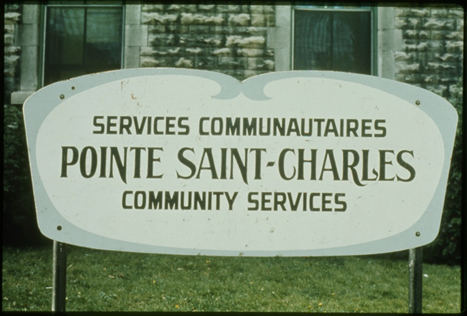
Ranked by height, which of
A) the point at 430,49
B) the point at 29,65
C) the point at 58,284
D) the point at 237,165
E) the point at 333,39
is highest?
the point at 333,39

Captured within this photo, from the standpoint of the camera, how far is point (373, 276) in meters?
3.93

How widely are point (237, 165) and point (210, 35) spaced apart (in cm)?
344

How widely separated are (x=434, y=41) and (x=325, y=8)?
4.20ft

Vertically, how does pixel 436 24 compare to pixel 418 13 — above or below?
below

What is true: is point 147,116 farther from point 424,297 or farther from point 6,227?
point 6,227

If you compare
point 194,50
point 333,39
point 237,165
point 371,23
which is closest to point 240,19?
point 194,50

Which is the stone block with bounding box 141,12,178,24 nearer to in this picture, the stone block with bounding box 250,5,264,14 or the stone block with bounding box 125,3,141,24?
the stone block with bounding box 125,3,141,24

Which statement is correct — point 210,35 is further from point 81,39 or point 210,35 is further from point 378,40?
point 378,40

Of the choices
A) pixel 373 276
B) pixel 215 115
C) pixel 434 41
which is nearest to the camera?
pixel 215 115

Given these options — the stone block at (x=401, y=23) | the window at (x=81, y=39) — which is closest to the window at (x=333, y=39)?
the stone block at (x=401, y=23)

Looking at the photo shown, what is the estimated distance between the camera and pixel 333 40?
5.38 m

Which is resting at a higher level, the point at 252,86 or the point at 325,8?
the point at 325,8

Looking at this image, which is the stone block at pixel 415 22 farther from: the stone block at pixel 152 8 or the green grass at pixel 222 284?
the stone block at pixel 152 8

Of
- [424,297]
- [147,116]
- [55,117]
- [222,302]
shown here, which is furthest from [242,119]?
[424,297]
